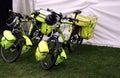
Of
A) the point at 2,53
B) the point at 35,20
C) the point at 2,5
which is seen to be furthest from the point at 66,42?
the point at 2,5

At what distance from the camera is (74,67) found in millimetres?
6738

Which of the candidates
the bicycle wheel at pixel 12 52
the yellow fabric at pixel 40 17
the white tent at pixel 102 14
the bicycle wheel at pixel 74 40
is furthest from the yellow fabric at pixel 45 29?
the white tent at pixel 102 14

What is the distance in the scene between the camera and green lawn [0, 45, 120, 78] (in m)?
6.26

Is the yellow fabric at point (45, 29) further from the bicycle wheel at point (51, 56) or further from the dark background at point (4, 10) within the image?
the dark background at point (4, 10)

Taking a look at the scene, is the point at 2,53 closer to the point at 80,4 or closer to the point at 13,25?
the point at 13,25

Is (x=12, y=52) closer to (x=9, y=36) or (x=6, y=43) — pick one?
(x=6, y=43)

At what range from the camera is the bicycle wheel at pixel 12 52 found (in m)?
6.70

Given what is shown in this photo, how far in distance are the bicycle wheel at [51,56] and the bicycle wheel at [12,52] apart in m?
0.59

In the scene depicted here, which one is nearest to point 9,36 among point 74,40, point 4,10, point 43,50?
point 43,50

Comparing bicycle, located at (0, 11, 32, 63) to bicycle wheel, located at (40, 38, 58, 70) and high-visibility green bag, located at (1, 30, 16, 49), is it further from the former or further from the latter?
bicycle wheel, located at (40, 38, 58, 70)

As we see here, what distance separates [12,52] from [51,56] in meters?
1.20

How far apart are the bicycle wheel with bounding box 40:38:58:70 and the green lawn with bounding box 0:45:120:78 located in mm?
118

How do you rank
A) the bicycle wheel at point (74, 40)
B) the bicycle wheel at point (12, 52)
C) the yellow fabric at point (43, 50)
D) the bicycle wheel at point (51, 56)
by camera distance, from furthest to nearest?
the bicycle wheel at point (74, 40) < the bicycle wheel at point (12, 52) < the bicycle wheel at point (51, 56) < the yellow fabric at point (43, 50)

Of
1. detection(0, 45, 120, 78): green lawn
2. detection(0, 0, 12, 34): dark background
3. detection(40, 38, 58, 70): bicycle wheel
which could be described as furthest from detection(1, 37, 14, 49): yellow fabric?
detection(0, 0, 12, 34): dark background
